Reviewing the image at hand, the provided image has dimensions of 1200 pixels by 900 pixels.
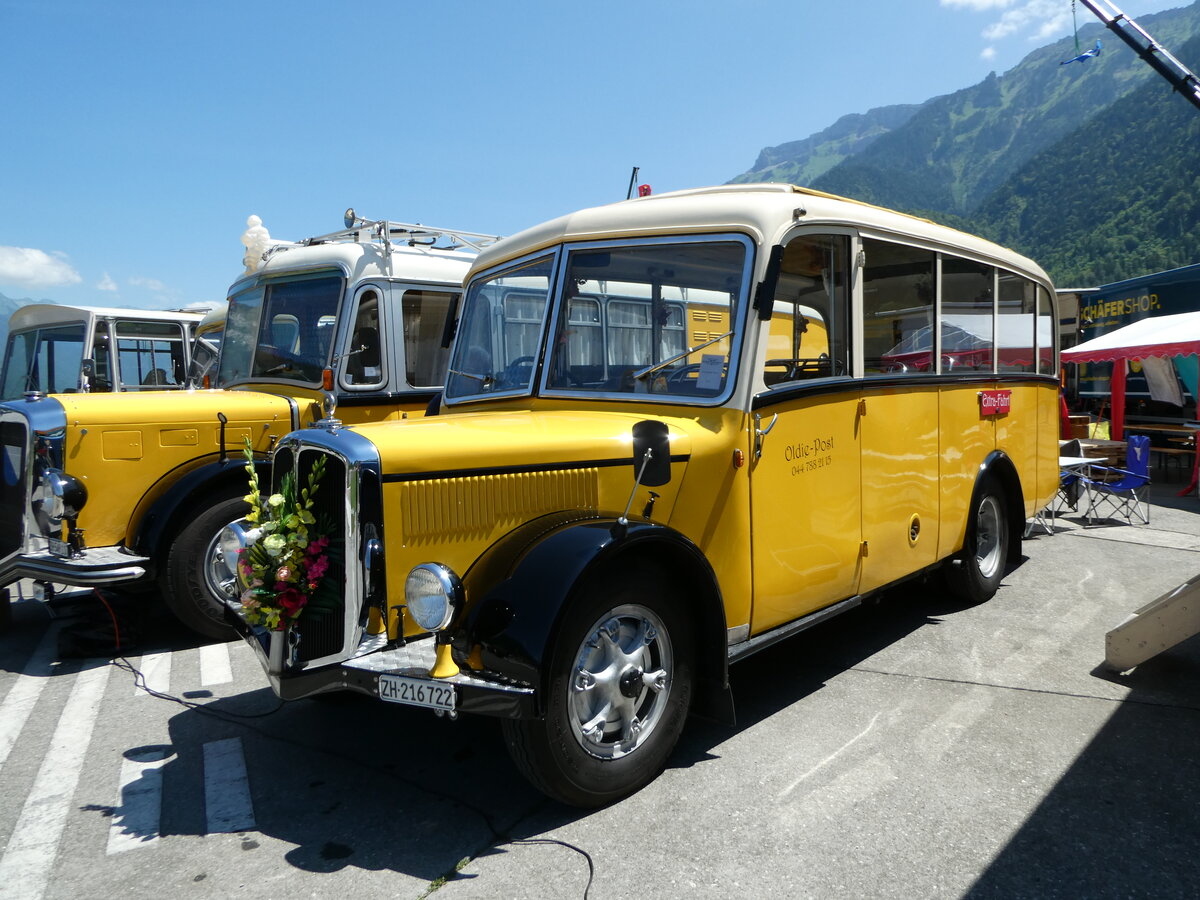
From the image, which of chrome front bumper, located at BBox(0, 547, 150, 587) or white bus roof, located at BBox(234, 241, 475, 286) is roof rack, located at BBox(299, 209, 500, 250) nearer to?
white bus roof, located at BBox(234, 241, 475, 286)

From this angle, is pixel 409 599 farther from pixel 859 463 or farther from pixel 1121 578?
pixel 1121 578

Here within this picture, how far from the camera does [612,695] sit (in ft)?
10.7

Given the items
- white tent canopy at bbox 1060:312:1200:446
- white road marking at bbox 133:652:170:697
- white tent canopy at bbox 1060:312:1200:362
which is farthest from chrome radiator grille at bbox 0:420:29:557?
white tent canopy at bbox 1060:312:1200:362

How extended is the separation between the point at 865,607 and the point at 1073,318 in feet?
42.9

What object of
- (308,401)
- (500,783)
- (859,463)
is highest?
(308,401)

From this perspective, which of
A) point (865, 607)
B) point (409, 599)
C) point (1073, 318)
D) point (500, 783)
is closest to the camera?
point (409, 599)

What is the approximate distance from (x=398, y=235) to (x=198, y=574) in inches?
143

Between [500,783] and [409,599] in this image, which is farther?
[500,783]

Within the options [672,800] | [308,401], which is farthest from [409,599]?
[308,401]

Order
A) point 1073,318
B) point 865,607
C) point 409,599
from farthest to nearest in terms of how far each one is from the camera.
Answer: point 1073,318 → point 865,607 → point 409,599

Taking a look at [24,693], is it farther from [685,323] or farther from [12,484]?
[685,323]

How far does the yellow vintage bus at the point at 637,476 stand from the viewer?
9.87 ft

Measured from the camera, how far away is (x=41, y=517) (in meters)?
5.47

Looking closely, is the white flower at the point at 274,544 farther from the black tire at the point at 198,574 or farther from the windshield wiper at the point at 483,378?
the black tire at the point at 198,574
